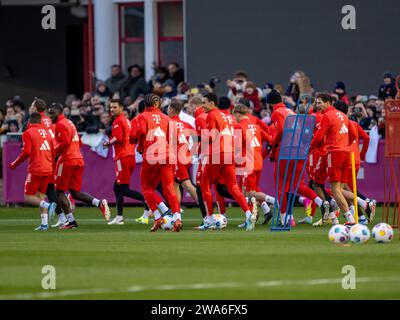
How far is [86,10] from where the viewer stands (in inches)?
1544

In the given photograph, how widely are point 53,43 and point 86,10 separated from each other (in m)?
3.39

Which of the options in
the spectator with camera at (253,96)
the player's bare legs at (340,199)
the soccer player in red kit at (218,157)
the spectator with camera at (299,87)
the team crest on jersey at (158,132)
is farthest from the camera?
the spectator with camera at (253,96)

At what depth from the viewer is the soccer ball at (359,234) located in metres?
18.3

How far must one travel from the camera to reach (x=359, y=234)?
1833 centimetres

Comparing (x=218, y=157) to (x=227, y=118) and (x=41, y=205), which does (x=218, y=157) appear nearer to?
(x=227, y=118)

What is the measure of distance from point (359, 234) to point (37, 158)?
7.57m

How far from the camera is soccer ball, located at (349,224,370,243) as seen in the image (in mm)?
18344

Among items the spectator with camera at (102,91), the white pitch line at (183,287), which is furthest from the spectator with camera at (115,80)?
the white pitch line at (183,287)

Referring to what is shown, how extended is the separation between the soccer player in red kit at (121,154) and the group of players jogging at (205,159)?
0.06 ft

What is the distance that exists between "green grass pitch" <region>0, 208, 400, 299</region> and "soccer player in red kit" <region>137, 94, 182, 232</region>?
49cm

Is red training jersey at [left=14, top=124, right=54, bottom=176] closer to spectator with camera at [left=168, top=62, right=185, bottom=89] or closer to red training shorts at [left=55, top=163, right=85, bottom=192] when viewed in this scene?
red training shorts at [left=55, top=163, right=85, bottom=192]

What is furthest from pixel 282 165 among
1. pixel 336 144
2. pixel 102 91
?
pixel 102 91

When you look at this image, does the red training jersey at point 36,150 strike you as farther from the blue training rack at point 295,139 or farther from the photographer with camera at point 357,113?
the photographer with camera at point 357,113
